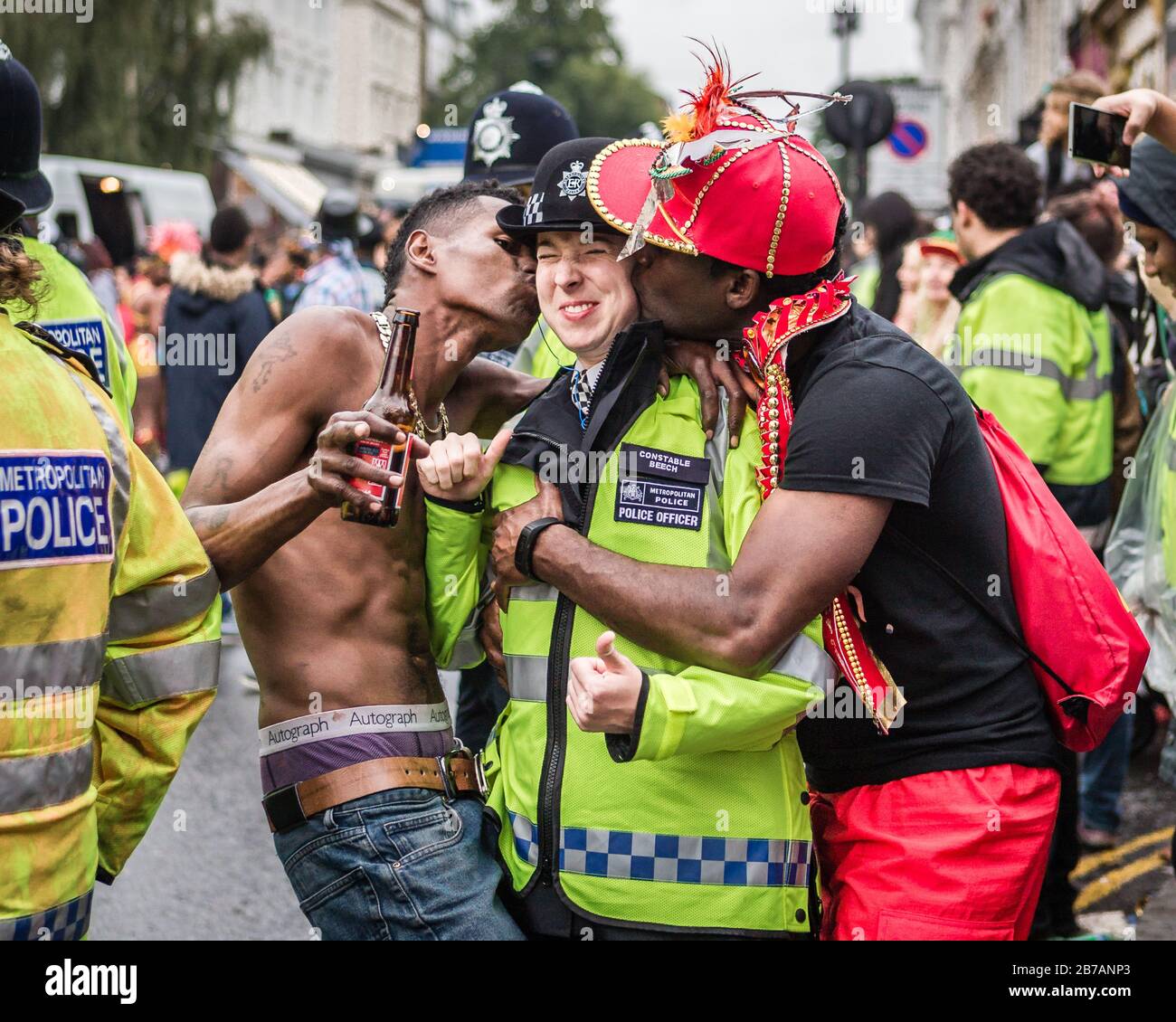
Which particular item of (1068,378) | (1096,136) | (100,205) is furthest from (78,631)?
(100,205)

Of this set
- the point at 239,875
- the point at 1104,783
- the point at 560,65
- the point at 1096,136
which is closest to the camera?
the point at 1096,136

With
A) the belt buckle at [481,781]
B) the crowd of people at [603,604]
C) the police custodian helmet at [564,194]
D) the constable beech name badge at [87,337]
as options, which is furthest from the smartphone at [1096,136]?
the constable beech name badge at [87,337]

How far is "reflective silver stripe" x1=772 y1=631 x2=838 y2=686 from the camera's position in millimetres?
2412

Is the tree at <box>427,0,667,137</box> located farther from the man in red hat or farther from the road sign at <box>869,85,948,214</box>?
the man in red hat

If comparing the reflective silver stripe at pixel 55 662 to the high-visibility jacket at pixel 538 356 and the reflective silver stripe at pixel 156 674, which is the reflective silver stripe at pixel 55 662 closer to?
the reflective silver stripe at pixel 156 674

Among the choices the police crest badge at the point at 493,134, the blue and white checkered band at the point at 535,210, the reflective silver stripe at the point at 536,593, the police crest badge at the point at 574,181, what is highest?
the police crest badge at the point at 493,134

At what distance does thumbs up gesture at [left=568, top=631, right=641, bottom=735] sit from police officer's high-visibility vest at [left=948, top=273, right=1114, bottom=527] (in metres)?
3.22

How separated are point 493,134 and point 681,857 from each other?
10.7 feet

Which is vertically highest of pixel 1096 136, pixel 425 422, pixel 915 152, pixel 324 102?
pixel 324 102

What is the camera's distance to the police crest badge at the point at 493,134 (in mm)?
5016

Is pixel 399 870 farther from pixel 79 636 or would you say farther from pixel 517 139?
pixel 517 139

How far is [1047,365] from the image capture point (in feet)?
17.0

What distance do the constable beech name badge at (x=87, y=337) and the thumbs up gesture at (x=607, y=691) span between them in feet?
8.61

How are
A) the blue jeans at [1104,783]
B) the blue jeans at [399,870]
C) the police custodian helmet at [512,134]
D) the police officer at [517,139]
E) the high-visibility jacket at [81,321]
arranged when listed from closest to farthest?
the blue jeans at [399,870] → the high-visibility jacket at [81,321] → the police officer at [517,139] → the police custodian helmet at [512,134] → the blue jeans at [1104,783]
